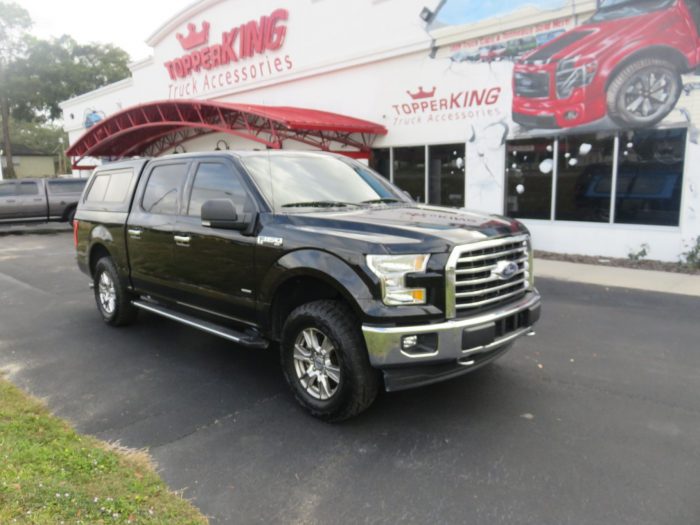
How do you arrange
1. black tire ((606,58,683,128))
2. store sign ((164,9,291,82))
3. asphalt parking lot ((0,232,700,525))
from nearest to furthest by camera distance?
asphalt parking lot ((0,232,700,525)) < black tire ((606,58,683,128)) < store sign ((164,9,291,82))

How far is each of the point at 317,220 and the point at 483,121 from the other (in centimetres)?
931

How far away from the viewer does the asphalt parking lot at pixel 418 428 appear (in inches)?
113

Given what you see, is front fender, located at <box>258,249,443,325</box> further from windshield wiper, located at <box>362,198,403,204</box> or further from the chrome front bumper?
windshield wiper, located at <box>362,198,403,204</box>

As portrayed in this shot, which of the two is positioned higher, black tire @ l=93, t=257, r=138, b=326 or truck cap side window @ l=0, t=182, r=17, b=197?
truck cap side window @ l=0, t=182, r=17, b=197

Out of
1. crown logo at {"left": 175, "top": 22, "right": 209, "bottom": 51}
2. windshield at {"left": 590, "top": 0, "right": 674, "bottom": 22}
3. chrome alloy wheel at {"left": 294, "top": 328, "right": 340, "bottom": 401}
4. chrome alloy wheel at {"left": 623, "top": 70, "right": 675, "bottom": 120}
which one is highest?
crown logo at {"left": 175, "top": 22, "right": 209, "bottom": 51}

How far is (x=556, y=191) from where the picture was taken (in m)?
11.3

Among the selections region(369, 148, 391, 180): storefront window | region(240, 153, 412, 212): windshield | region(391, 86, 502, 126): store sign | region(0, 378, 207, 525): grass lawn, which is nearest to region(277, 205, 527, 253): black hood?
region(240, 153, 412, 212): windshield

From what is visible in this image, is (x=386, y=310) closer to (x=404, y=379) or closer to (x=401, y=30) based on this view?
(x=404, y=379)

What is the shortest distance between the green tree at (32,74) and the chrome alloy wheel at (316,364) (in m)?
39.6

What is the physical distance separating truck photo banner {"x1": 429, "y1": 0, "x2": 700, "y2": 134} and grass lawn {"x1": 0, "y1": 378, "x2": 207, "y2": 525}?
10227mm

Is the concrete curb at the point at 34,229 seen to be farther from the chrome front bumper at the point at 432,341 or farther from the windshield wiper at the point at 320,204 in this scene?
the chrome front bumper at the point at 432,341

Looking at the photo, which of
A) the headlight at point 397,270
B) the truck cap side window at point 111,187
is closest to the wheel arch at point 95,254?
the truck cap side window at point 111,187

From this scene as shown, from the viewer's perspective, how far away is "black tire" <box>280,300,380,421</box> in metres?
3.52

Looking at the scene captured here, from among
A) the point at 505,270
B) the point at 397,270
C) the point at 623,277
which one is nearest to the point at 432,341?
the point at 397,270
